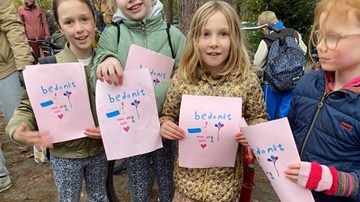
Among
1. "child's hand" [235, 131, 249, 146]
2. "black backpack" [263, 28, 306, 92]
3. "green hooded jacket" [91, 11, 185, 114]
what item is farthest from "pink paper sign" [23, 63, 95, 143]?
"black backpack" [263, 28, 306, 92]

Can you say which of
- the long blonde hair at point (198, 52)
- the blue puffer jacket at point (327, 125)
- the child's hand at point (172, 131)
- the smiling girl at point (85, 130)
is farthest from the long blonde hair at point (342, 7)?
the smiling girl at point (85, 130)

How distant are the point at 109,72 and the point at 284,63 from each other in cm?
256

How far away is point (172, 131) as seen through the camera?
1710 millimetres

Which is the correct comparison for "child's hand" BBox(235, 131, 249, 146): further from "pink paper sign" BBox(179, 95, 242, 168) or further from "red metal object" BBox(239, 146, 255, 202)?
"red metal object" BBox(239, 146, 255, 202)

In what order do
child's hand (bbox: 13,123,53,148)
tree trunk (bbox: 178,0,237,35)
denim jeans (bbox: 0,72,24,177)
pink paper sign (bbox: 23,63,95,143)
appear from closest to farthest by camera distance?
child's hand (bbox: 13,123,53,148)
pink paper sign (bbox: 23,63,95,143)
tree trunk (bbox: 178,0,237,35)
denim jeans (bbox: 0,72,24,177)

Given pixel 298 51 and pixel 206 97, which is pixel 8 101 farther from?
pixel 298 51

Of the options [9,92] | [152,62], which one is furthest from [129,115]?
[9,92]

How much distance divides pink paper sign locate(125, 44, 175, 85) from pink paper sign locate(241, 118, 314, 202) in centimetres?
78

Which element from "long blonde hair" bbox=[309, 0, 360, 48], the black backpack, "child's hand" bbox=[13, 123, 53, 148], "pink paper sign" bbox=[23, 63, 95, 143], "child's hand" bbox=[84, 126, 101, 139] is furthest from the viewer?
the black backpack

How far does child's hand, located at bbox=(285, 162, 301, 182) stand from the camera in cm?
136

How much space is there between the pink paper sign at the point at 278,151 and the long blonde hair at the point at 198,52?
0.42 metres

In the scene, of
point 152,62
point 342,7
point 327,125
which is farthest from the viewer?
point 152,62

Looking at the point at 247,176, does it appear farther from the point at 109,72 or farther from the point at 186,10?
the point at 186,10

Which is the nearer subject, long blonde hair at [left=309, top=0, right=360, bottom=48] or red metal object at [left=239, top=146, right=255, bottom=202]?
long blonde hair at [left=309, top=0, right=360, bottom=48]
